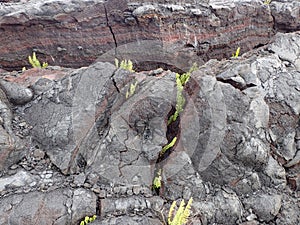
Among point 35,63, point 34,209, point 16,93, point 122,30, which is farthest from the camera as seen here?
point 122,30

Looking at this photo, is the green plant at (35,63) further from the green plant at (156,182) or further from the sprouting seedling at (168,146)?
the green plant at (156,182)

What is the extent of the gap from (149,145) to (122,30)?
362 cm

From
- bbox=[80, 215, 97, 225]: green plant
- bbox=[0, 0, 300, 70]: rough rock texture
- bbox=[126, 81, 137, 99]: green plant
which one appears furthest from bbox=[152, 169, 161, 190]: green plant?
bbox=[0, 0, 300, 70]: rough rock texture

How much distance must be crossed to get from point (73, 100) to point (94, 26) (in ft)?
9.15

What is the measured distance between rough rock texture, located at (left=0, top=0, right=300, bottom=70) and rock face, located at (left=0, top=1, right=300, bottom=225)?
4.02 feet

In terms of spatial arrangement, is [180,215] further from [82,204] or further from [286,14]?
[286,14]

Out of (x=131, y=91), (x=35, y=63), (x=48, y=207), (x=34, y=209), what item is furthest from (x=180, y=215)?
(x=35, y=63)

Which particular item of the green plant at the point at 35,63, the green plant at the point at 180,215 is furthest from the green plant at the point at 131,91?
the green plant at the point at 35,63

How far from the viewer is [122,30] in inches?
325

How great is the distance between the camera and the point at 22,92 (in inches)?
253

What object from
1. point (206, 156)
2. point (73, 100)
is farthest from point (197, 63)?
point (73, 100)

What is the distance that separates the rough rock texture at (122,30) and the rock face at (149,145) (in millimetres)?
1226

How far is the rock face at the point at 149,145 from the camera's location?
550 cm

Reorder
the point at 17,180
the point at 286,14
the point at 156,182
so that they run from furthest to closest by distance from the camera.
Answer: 1. the point at 286,14
2. the point at 156,182
3. the point at 17,180
